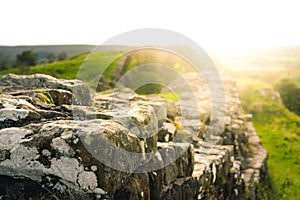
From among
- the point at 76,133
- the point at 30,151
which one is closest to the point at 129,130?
the point at 76,133

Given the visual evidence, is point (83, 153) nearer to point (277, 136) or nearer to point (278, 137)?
point (278, 137)

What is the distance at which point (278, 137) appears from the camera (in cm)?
3153

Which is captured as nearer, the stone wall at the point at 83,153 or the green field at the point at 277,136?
the stone wall at the point at 83,153

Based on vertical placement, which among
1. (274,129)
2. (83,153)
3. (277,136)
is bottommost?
(274,129)

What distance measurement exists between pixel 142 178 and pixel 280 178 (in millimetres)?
17728

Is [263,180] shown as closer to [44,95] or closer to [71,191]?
[44,95]

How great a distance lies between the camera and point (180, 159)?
9703mm

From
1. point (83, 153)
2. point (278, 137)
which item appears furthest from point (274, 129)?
point (83, 153)

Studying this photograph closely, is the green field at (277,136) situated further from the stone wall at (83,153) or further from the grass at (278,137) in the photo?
the stone wall at (83,153)

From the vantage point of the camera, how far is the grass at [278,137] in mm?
22391

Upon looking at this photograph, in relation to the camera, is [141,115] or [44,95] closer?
[141,115]

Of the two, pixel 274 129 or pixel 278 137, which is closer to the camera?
pixel 278 137

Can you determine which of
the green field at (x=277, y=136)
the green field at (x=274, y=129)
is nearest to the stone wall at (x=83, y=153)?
the green field at (x=274, y=129)

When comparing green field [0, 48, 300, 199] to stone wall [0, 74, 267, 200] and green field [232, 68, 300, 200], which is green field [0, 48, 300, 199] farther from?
stone wall [0, 74, 267, 200]
